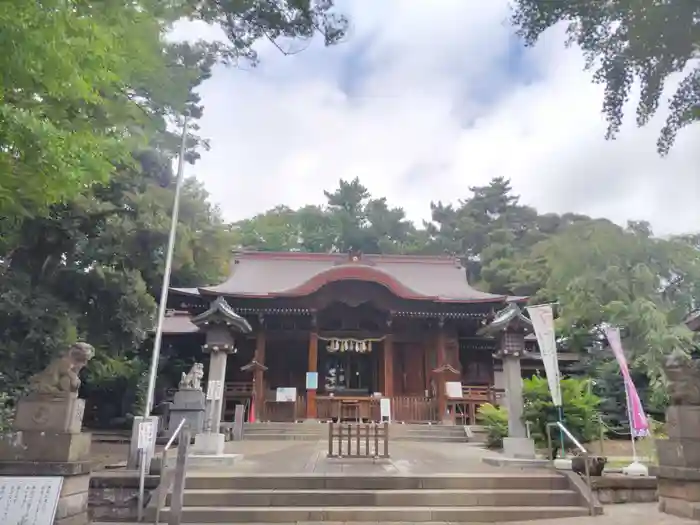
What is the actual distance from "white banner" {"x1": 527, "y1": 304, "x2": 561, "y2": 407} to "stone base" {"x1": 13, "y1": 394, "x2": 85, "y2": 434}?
22.8 ft

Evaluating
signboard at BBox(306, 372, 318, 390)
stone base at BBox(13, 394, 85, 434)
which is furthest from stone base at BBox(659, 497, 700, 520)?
signboard at BBox(306, 372, 318, 390)

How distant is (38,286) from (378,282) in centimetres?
974

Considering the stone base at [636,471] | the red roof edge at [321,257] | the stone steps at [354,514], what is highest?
the red roof edge at [321,257]

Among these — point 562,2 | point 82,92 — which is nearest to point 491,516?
point 562,2

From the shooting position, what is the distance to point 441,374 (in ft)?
52.4

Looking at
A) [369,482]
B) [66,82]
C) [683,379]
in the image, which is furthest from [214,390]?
[683,379]

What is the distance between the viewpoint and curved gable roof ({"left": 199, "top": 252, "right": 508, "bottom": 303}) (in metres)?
16.3

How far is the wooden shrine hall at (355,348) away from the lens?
606 inches

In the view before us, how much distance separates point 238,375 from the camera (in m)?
17.4

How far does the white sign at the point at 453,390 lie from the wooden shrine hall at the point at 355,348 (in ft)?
0.10

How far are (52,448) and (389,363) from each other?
12.5m

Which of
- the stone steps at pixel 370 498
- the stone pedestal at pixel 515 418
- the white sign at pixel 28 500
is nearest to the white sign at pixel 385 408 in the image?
the stone pedestal at pixel 515 418

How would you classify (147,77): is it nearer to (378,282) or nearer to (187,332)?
(378,282)

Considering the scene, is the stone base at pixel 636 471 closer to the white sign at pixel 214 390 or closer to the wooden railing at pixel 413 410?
the white sign at pixel 214 390
